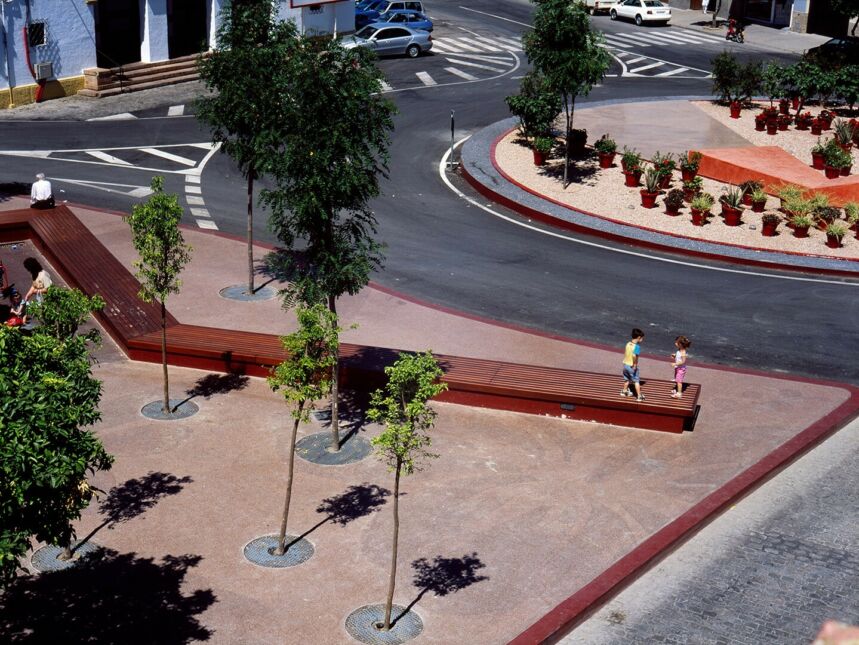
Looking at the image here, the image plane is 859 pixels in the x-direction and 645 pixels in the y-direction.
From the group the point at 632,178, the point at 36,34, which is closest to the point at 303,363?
the point at 632,178

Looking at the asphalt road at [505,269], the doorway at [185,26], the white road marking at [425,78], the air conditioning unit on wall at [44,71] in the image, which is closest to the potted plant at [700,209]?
the asphalt road at [505,269]

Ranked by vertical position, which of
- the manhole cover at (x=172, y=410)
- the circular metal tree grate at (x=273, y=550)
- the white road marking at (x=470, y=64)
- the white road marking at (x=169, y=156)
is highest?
the white road marking at (x=470, y=64)

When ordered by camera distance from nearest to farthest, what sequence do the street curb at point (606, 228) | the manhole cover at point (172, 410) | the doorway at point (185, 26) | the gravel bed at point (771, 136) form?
the manhole cover at point (172, 410) → the street curb at point (606, 228) → the gravel bed at point (771, 136) → the doorway at point (185, 26)

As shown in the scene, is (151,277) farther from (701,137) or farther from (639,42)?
(639,42)

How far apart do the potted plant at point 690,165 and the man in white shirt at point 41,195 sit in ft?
59.4

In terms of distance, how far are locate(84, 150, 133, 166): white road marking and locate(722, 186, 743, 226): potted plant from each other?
1844 centimetres

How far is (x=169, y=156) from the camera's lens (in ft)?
120

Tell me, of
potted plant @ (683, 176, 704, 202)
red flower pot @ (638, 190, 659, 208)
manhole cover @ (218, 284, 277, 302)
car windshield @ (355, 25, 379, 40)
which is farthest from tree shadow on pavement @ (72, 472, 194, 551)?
car windshield @ (355, 25, 379, 40)

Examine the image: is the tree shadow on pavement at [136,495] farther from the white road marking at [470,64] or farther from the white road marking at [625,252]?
the white road marking at [470,64]

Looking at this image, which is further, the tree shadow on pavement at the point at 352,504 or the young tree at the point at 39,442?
the tree shadow on pavement at the point at 352,504

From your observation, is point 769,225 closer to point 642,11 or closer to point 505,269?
point 505,269

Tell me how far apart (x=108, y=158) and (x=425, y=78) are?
59.3 ft

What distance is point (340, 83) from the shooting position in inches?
673

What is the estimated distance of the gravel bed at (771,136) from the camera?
37594 mm
